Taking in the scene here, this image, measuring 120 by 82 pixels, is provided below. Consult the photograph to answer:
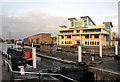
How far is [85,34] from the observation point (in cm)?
6022

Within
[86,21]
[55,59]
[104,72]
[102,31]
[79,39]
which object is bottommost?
[55,59]

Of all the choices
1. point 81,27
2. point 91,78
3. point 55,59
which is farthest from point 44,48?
point 91,78

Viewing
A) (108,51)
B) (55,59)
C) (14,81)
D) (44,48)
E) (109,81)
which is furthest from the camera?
(44,48)

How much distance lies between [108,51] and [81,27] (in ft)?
84.5

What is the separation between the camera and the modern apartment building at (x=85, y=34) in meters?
56.6

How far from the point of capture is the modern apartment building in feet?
186

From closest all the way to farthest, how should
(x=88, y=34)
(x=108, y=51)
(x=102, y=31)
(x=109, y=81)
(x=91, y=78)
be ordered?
(x=109, y=81), (x=91, y=78), (x=108, y=51), (x=102, y=31), (x=88, y=34)

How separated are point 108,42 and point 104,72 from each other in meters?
61.1

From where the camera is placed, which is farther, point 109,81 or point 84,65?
point 84,65

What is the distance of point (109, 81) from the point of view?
9.96 m

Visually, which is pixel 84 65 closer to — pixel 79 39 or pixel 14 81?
pixel 14 81

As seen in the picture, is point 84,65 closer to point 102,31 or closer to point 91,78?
point 91,78

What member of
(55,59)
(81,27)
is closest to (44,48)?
(55,59)

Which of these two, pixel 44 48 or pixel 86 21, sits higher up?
pixel 86 21
